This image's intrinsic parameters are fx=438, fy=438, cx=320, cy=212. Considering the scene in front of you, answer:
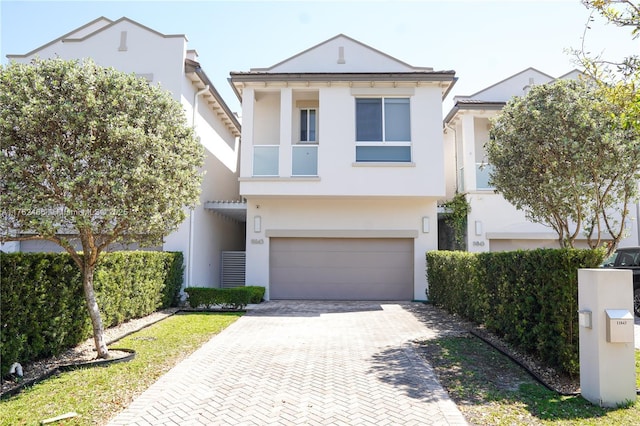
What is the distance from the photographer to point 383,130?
49.3 feet

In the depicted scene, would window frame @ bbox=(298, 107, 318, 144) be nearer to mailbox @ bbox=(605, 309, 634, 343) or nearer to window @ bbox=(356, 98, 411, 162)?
window @ bbox=(356, 98, 411, 162)

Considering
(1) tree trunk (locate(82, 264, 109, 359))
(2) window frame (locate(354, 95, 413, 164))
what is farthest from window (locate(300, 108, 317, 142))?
(1) tree trunk (locate(82, 264, 109, 359))

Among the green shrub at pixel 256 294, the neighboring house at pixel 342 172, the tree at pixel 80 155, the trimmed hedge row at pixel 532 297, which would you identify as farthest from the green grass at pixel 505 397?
the neighboring house at pixel 342 172

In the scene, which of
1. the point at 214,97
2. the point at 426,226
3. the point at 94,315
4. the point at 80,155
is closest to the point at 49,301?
the point at 94,315

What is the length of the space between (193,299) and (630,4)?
40.6 ft

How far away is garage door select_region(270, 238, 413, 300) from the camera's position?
16016 mm

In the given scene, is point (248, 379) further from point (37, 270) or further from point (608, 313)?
point (608, 313)

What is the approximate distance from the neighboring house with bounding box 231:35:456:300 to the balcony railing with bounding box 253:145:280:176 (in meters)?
0.04

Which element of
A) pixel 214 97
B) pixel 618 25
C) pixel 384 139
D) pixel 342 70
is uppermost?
pixel 342 70

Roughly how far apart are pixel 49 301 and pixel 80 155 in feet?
8.46

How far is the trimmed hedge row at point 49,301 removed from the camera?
6395mm

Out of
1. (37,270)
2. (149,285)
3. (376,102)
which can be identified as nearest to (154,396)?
(37,270)

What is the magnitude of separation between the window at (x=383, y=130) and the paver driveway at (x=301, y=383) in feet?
21.4

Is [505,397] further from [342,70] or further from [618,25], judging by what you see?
[342,70]
